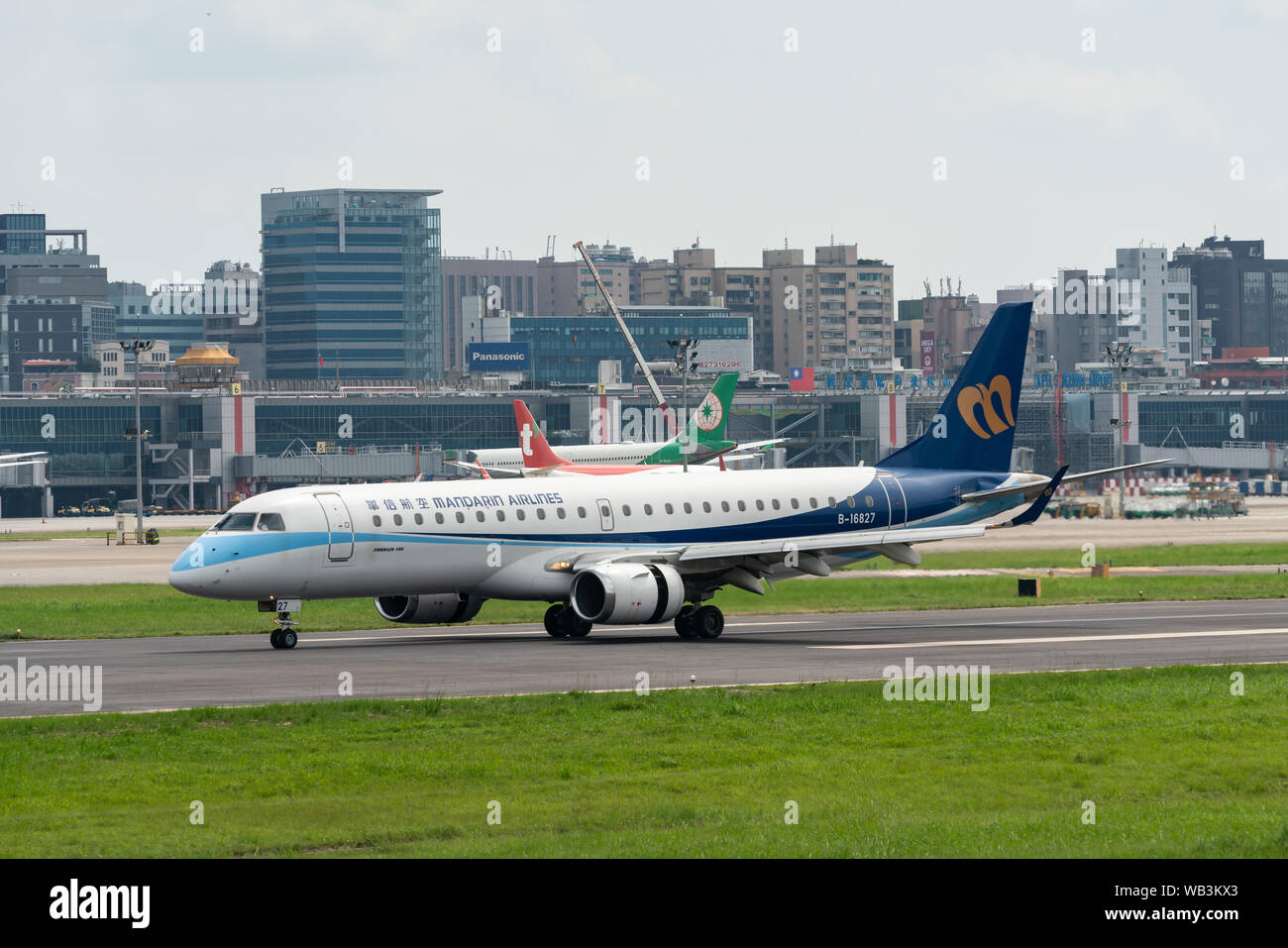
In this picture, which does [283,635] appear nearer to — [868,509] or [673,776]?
[868,509]

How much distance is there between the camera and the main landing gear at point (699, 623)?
4878 cm

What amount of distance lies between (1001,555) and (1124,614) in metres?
26.6

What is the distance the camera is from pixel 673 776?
2456cm

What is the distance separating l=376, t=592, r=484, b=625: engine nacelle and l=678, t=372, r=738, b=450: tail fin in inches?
3528

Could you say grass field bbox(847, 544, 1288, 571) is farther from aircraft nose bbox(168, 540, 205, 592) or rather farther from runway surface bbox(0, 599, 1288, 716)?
aircraft nose bbox(168, 540, 205, 592)

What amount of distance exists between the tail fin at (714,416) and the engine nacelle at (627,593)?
90.9m

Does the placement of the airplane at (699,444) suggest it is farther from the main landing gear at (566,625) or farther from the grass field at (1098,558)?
the main landing gear at (566,625)

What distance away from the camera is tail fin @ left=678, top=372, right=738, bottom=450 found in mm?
138500

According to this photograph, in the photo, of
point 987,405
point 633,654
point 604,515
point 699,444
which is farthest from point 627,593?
point 699,444

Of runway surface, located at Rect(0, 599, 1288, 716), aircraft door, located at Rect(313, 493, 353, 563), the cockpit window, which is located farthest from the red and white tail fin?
the cockpit window
